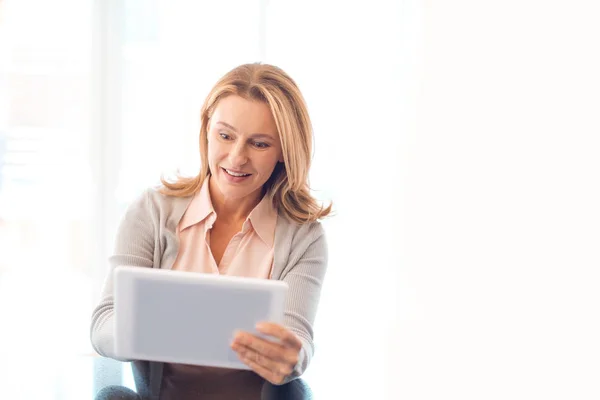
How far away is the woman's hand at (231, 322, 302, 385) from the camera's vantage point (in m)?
1.14

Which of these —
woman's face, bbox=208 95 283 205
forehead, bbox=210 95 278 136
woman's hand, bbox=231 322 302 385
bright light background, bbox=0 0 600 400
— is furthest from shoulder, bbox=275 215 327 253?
bright light background, bbox=0 0 600 400

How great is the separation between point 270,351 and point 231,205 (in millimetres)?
515

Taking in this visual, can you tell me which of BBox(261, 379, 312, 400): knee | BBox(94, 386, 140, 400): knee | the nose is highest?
the nose

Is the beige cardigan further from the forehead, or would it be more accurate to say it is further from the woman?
the forehead

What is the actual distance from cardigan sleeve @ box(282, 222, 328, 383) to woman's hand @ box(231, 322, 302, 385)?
14 centimetres

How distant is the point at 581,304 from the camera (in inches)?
94.7

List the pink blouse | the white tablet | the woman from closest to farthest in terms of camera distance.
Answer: the white tablet < the woman < the pink blouse

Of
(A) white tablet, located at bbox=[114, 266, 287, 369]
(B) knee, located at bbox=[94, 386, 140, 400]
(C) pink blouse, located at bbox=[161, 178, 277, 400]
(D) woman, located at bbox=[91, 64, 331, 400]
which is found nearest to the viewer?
(A) white tablet, located at bbox=[114, 266, 287, 369]

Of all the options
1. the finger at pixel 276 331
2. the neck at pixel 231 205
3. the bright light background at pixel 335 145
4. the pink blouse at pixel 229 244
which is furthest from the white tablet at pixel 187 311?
the bright light background at pixel 335 145

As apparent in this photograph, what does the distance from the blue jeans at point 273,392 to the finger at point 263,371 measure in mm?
38

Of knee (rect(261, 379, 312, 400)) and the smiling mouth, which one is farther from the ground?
the smiling mouth

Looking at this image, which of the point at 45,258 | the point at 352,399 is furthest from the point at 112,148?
the point at 352,399

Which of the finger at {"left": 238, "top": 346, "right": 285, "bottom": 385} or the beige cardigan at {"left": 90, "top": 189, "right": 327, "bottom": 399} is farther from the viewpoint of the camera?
the beige cardigan at {"left": 90, "top": 189, "right": 327, "bottom": 399}

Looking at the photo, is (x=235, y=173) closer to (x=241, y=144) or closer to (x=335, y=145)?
(x=241, y=144)
